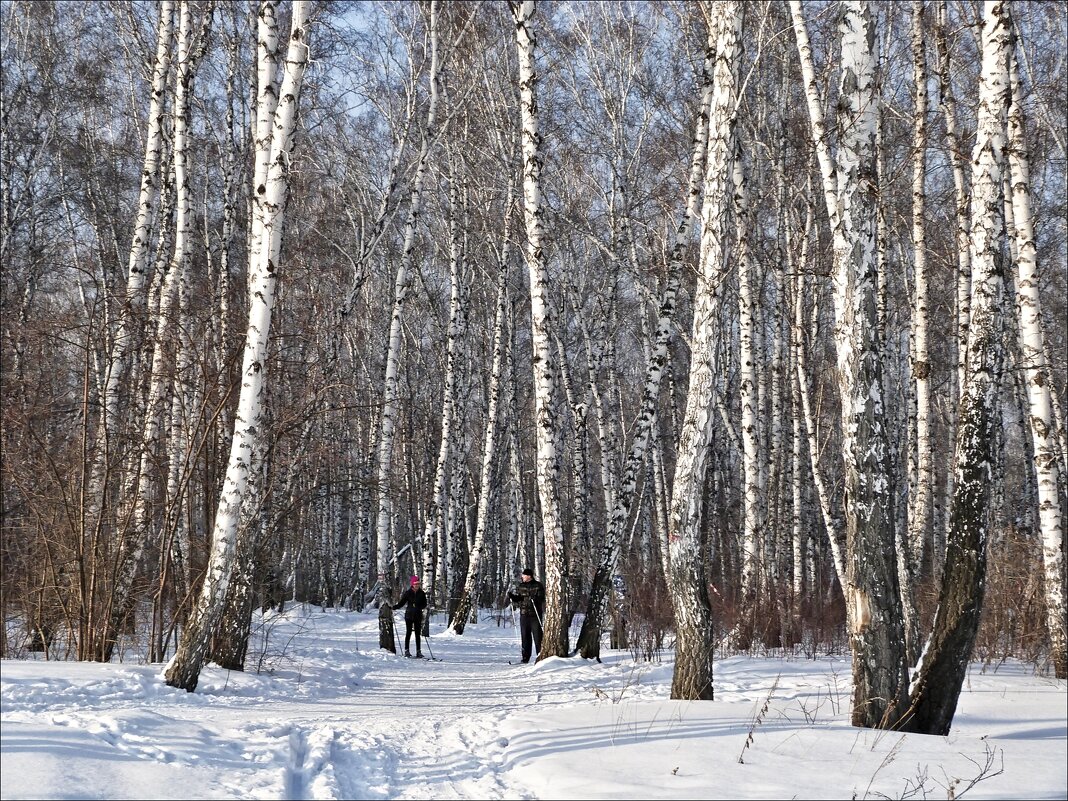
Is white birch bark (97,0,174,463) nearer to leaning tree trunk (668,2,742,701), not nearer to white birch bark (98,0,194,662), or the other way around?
white birch bark (98,0,194,662)

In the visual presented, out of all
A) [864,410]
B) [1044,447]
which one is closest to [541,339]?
[864,410]

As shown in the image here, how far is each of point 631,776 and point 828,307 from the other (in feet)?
67.6

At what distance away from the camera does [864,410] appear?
A: 254 inches

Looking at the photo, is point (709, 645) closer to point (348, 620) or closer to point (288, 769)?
point (288, 769)

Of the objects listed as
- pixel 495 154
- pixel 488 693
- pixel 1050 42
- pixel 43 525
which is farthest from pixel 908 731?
pixel 1050 42

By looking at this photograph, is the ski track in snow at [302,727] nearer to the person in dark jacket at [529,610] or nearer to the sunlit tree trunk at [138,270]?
the sunlit tree trunk at [138,270]

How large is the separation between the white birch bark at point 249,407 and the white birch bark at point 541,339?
4245mm

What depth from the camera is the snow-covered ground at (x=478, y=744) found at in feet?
15.1

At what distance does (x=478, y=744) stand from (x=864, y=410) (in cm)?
381

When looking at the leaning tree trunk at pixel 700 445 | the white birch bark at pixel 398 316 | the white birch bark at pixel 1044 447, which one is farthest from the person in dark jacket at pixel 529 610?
the white birch bark at pixel 1044 447

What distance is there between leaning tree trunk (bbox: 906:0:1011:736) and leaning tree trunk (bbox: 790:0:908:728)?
0.29 meters

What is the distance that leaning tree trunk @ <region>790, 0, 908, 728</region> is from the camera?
6285 millimetres

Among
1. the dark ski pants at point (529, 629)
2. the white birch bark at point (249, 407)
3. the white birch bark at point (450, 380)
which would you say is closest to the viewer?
the white birch bark at point (249, 407)

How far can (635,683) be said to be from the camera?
9.91 metres
